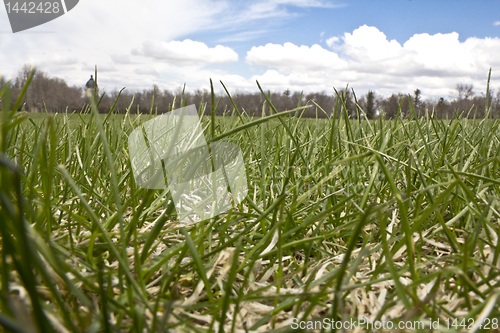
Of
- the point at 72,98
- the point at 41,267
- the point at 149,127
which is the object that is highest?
the point at 72,98

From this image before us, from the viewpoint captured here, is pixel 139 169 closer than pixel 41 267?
No

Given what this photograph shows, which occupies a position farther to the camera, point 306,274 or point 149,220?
point 149,220

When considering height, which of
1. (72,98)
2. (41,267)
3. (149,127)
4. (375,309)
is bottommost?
(375,309)

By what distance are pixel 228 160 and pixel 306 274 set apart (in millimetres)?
745

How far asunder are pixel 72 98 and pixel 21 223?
178 ft

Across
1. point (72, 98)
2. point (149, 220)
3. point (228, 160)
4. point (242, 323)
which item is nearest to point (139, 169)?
point (149, 220)

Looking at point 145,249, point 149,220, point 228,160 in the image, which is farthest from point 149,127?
point 145,249

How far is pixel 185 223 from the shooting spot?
2.89ft

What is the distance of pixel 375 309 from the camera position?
563 mm

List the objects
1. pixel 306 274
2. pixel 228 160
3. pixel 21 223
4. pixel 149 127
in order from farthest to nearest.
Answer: pixel 149 127, pixel 228 160, pixel 306 274, pixel 21 223

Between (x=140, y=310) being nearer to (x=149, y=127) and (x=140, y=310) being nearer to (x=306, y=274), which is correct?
(x=306, y=274)

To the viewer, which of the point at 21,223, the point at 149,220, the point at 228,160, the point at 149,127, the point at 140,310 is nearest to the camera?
the point at 21,223

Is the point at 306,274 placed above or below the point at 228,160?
below

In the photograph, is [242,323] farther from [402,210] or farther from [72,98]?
[72,98]
